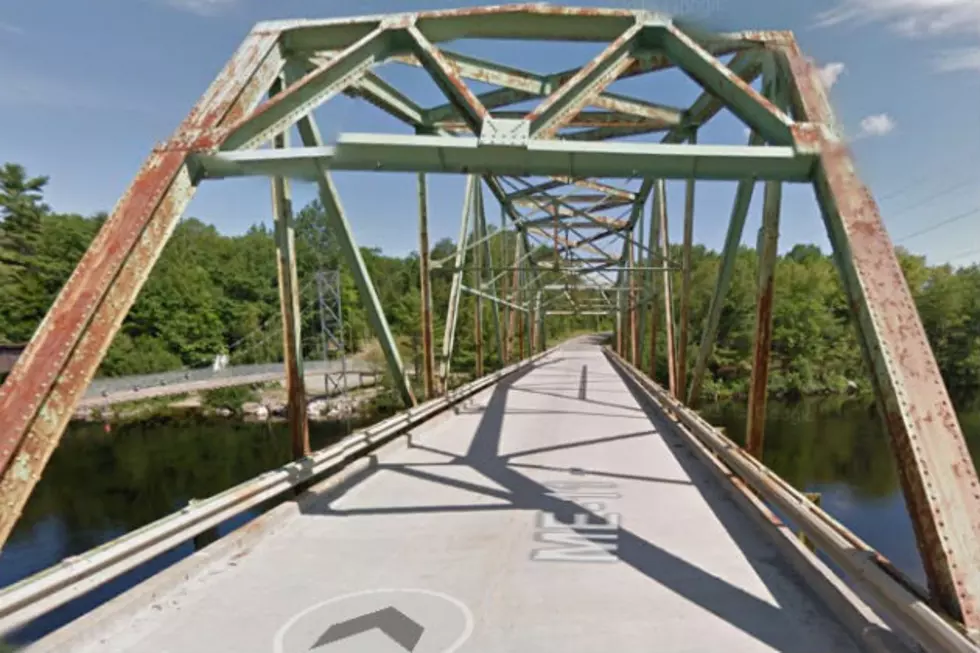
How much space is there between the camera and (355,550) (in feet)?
13.1

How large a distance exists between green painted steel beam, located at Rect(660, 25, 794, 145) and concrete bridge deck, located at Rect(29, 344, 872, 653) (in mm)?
2963

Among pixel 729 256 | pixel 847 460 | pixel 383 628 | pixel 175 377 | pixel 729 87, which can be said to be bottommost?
pixel 847 460

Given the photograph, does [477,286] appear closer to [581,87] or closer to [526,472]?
[526,472]

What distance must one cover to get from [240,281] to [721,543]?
243ft

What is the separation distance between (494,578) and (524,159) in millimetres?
2847

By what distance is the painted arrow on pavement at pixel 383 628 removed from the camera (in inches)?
111

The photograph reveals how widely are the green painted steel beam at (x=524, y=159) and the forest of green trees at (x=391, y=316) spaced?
46.7m

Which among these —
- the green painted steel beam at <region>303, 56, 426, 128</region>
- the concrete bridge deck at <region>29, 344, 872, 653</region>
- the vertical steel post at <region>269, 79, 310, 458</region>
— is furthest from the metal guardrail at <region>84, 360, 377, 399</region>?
the concrete bridge deck at <region>29, 344, 872, 653</region>

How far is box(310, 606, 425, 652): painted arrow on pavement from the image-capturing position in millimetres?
2832

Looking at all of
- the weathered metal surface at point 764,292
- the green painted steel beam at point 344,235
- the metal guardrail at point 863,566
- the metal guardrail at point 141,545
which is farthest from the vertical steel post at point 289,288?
the weathered metal surface at point 764,292

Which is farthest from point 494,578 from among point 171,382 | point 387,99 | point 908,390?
point 171,382

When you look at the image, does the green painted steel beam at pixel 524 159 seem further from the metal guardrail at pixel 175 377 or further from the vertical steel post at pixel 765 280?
the metal guardrail at pixel 175 377

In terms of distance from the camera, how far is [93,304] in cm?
323

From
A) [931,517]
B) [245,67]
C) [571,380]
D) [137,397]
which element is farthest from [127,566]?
[137,397]
